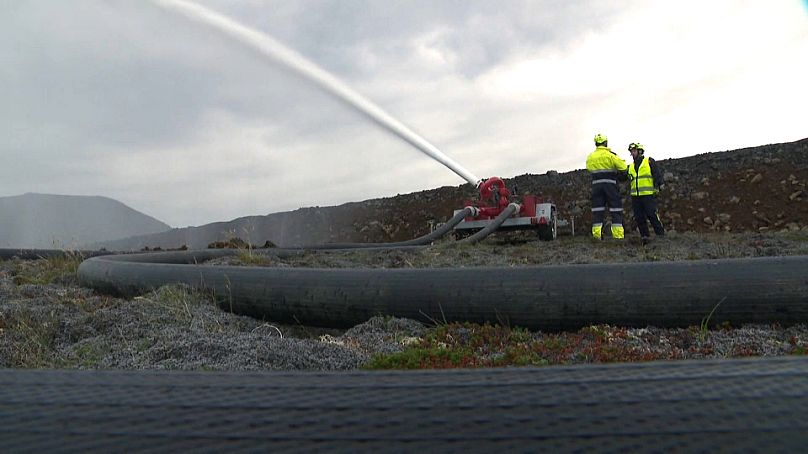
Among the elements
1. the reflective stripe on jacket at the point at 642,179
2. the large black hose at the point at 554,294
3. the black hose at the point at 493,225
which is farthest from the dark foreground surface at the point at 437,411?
the black hose at the point at 493,225

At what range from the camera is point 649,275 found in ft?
10.5

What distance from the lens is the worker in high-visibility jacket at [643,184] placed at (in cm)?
859

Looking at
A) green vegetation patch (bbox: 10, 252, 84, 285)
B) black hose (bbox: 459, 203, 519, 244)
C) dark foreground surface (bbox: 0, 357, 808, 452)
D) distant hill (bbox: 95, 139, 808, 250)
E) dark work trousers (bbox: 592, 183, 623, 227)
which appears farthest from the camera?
distant hill (bbox: 95, 139, 808, 250)

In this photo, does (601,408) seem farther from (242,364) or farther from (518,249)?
(518,249)

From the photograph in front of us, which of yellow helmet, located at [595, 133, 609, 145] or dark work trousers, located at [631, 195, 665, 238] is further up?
yellow helmet, located at [595, 133, 609, 145]

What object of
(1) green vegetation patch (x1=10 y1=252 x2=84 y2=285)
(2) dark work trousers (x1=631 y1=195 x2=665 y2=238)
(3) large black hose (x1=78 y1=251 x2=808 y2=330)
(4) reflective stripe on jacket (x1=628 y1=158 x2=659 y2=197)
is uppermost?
(4) reflective stripe on jacket (x1=628 y1=158 x2=659 y2=197)

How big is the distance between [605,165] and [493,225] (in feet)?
6.55

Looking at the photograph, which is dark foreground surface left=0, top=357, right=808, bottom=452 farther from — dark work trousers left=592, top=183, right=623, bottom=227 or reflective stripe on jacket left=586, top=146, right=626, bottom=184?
reflective stripe on jacket left=586, top=146, right=626, bottom=184

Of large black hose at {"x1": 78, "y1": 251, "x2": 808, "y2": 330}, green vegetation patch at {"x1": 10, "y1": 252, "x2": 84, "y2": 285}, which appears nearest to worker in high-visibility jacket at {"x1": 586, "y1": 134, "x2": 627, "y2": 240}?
large black hose at {"x1": 78, "y1": 251, "x2": 808, "y2": 330}

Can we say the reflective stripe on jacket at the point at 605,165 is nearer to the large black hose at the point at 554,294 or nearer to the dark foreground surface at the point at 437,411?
the large black hose at the point at 554,294

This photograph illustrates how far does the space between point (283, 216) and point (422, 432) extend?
19867 mm

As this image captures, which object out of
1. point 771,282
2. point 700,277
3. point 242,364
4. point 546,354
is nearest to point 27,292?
point 242,364

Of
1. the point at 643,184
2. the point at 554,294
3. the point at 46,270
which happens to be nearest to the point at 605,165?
the point at 643,184

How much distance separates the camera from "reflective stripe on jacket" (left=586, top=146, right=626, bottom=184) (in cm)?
852
